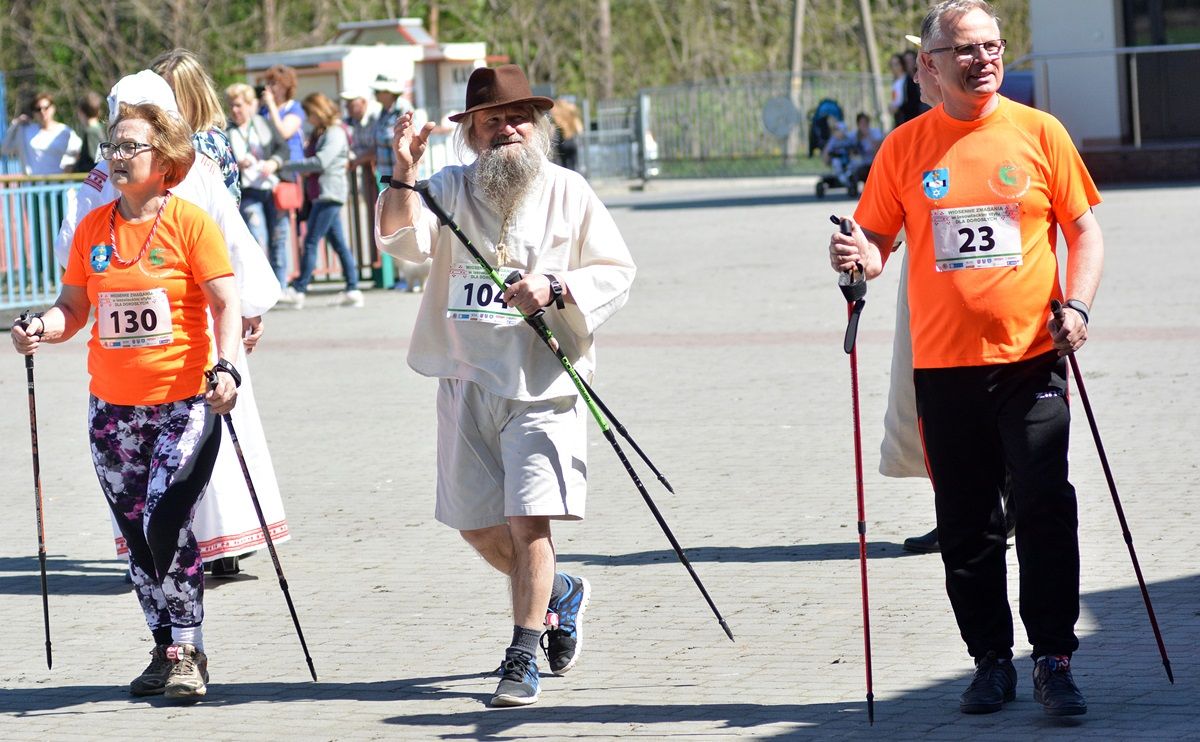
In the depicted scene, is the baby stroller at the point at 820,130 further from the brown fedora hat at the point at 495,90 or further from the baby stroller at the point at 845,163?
the brown fedora hat at the point at 495,90

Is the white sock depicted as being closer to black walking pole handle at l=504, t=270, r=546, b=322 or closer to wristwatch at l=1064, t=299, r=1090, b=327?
black walking pole handle at l=504, t=270, r=546, b=322

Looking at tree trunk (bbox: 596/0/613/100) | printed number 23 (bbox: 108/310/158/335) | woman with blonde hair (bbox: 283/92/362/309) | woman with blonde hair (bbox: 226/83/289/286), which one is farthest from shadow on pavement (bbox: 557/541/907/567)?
tree trunk (bbox: 596/0/613/100)

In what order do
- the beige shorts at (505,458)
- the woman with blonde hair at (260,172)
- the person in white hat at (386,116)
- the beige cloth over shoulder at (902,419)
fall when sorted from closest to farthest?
the beige shorts at (505,458), the beige cloth over shoulder at (902,419), the woman with blonde hair at (260,172), the person in white hat at (386,116)

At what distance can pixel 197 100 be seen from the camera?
675cm

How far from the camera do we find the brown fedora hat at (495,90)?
17.0ft

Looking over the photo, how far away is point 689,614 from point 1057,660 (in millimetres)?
1566

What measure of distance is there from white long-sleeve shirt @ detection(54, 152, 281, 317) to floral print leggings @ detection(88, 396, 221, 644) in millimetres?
667

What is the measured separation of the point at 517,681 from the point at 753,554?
191 cm

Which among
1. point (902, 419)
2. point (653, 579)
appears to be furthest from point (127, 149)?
point (902, 419)

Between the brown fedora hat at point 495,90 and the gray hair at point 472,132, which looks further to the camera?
the gray hair at point 472,132

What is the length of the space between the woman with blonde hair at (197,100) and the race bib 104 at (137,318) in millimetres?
1531

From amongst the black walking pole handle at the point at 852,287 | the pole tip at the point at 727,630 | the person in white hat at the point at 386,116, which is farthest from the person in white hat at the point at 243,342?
the person in white hat at the point at 386,116

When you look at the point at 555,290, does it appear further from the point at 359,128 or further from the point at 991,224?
the point at 359,128

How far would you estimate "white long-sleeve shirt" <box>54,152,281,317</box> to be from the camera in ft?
19.8
